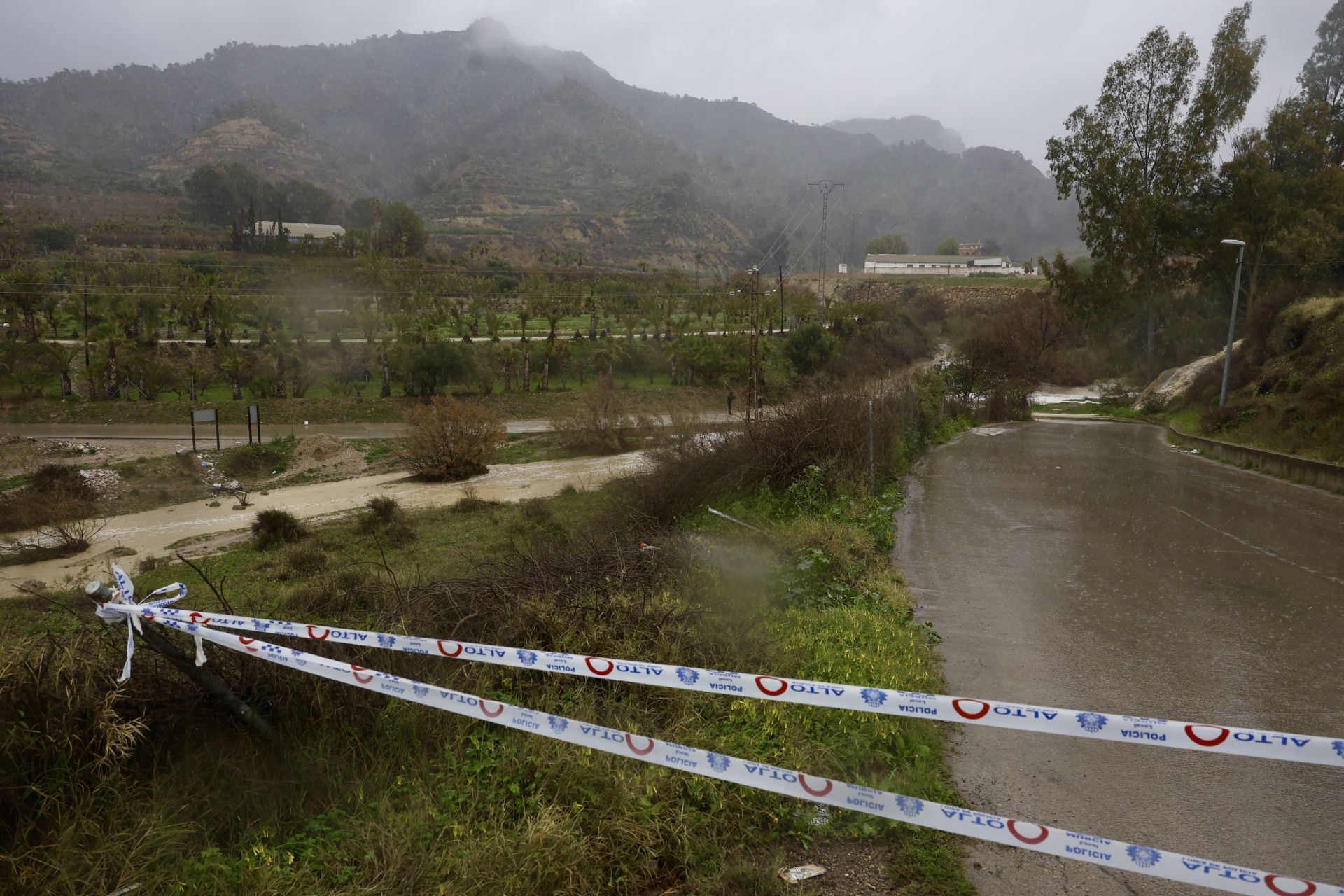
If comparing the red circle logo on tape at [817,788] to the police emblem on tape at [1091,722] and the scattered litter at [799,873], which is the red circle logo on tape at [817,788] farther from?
the police emblem on tape at [1091,722]

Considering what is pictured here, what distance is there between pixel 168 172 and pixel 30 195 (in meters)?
78.1

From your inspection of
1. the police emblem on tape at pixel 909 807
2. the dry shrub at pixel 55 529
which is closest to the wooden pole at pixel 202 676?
the police emblem on tape at pixel 909 807

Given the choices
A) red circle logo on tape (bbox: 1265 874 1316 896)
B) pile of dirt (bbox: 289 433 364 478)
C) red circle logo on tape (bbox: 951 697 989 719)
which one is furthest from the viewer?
pile of dirt (bbox: 289 433 364 478)

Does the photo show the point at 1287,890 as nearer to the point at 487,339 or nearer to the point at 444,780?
the point at 444,780

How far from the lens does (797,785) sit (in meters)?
3.88

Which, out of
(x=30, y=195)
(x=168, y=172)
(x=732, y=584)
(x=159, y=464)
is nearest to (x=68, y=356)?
(x=159, y=464)

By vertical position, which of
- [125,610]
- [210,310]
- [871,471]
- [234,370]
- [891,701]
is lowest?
[234,370]

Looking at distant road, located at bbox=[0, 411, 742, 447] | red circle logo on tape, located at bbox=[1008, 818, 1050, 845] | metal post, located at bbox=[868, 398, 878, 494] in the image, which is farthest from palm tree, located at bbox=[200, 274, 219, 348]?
red circle logo on tape, located at bbox=[1008, 818, 1050, 845]

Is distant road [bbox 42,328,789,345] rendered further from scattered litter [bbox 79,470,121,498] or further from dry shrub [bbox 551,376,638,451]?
scattered litter [bbox 79,470,121,498]

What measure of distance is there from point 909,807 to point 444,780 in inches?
90.7

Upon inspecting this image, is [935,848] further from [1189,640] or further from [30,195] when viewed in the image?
[30,195]

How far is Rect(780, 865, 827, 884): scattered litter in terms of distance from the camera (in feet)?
13.5

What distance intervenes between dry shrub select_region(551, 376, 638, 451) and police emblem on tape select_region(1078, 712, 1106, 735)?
33.0 metres

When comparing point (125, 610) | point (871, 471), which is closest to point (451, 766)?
point (125, 610)
